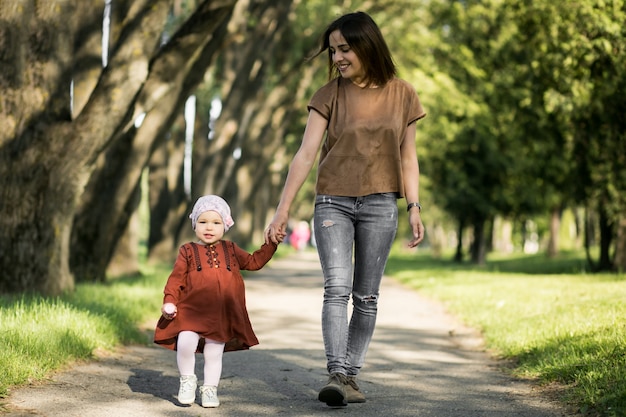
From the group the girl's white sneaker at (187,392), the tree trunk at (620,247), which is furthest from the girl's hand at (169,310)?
the tree trunk at (620,247)

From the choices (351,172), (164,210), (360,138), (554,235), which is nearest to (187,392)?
(351,172)

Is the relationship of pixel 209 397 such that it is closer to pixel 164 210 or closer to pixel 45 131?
pixel 45 131

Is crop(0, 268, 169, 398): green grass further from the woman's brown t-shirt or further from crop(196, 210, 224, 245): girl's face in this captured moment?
the woman's brown t-shirt

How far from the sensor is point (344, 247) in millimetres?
5445

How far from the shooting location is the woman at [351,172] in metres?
5.43

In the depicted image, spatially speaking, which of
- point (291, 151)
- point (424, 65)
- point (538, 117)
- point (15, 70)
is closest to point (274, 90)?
point (538, 117)

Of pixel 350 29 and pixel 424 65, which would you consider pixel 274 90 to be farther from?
pixel 350 29

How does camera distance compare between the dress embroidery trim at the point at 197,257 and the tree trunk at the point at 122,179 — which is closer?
the dress embroidery trim at the point at 197,257

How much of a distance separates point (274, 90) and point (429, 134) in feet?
26.3

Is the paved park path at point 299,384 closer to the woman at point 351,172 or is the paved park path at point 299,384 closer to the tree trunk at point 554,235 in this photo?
the woman at point 351,172

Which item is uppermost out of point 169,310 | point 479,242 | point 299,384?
point 479,242

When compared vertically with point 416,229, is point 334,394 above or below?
below

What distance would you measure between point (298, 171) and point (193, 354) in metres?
1.21

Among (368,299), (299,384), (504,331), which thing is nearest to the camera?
(368,299)
